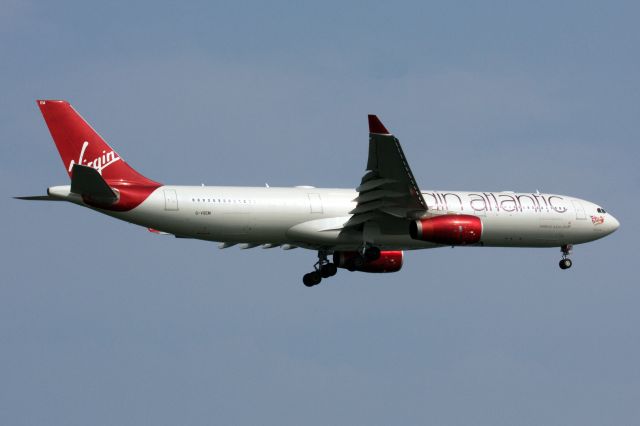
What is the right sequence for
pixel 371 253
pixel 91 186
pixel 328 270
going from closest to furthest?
pixel 91 186, pixel 371 253, pixel 328 270

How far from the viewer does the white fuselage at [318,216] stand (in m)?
44.3

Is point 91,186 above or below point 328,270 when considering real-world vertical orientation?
above

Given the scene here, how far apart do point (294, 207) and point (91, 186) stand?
771cm

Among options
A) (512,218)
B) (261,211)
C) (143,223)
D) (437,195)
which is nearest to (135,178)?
(143,223)

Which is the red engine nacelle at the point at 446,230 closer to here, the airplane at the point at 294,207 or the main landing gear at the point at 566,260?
the airplane at the point at 294,207

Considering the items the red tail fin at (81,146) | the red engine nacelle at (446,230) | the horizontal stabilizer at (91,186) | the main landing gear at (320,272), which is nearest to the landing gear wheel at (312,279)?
the main landing gear at (320,272)

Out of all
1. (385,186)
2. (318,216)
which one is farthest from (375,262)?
(385,186)

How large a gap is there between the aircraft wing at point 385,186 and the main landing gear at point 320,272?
393cm

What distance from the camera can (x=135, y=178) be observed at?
4531cm

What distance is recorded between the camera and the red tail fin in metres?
44.7

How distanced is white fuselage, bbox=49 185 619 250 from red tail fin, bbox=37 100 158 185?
177 cm

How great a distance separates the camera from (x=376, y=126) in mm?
40844

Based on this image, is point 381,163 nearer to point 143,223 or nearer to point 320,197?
point 320,197

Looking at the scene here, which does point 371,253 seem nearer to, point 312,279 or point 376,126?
point 312,279
